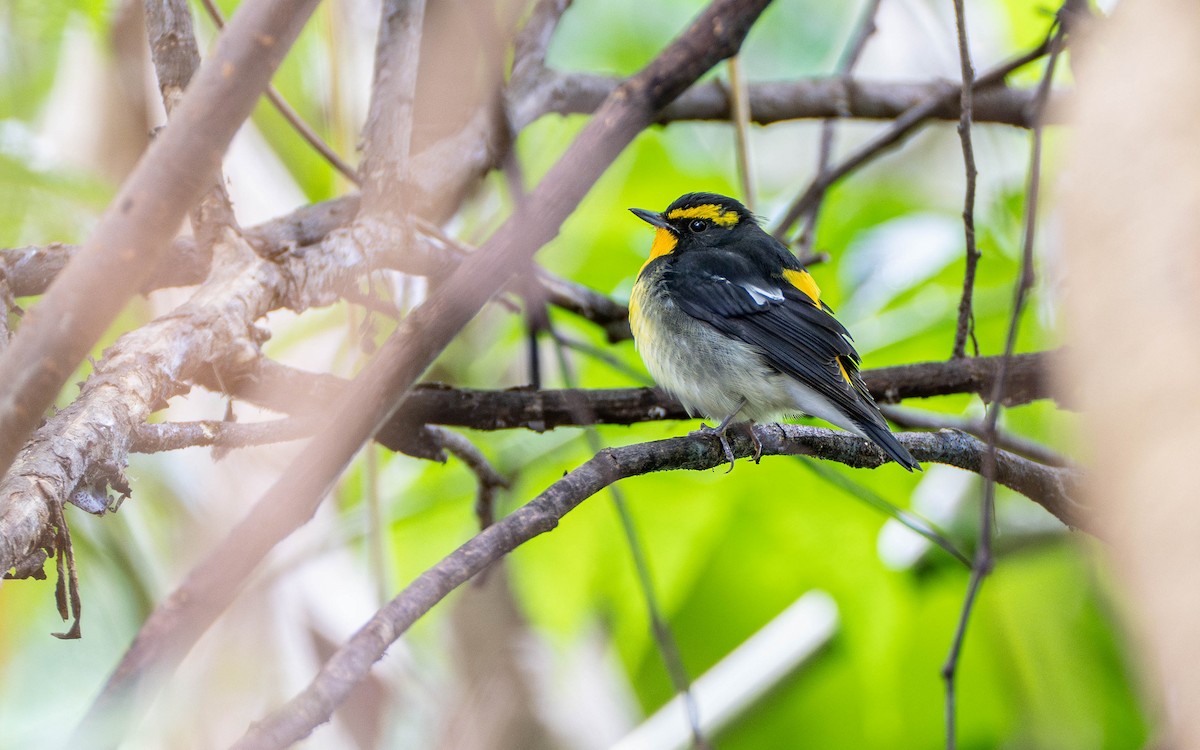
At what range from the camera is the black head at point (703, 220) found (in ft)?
12.9

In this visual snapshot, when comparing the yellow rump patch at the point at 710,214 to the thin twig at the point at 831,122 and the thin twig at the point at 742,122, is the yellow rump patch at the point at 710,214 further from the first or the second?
the thin twig at the point at 831,122

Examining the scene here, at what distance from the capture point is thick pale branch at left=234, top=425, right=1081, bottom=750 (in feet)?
4.06

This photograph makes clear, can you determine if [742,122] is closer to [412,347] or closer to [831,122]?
[831,122]

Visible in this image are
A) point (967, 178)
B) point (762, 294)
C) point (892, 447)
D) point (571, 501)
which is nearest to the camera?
point (571, 501)

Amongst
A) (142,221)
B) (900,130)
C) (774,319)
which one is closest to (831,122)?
(900,130)

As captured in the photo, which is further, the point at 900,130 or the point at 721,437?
the point at 900,130

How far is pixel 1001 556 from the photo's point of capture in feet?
13.0

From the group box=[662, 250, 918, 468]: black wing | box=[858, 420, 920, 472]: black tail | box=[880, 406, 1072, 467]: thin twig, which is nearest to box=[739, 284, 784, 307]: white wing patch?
box=[662, 250, 918, 468]: black wing

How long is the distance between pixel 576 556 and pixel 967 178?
6.09ft

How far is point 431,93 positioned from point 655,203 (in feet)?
4.10

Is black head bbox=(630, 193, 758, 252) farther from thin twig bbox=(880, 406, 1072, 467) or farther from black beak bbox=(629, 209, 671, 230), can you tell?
thin twig bbox=(880, 406, 1072, 467)

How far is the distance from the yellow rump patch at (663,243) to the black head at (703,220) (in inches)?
0.7

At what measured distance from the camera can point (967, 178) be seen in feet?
8.83

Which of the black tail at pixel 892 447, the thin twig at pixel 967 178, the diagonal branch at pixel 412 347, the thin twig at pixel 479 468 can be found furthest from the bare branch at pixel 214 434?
the thin twig at pixel 967 178
